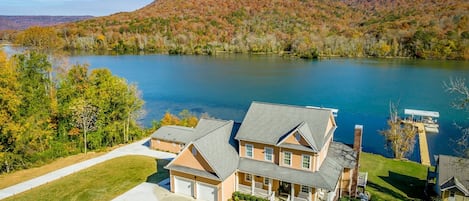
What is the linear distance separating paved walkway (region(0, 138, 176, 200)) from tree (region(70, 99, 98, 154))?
3619 millimetres

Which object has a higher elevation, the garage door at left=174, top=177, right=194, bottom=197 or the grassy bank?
the garage door at left=174, top=177, right=194, bottom=197

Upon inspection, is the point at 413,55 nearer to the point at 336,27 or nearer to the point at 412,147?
the point at 336,27

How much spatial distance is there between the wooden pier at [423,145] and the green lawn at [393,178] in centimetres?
275

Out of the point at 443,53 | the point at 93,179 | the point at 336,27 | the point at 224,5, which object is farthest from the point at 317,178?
the point at 224,5

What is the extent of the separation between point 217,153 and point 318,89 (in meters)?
46.1

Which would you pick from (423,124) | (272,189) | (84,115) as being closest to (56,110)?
(84,115)

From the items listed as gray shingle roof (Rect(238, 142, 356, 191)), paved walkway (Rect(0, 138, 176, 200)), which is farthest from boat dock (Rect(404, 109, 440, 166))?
paved walkway (Rect(0, 138, 176, 200))

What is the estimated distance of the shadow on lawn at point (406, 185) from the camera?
21.3 meters

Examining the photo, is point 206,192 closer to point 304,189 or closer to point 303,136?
point 304,189

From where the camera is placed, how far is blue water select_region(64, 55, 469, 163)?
43625 millimetres

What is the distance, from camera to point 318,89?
6159 centimetres

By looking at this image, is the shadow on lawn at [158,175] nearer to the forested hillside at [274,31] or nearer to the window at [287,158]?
the window at [287,158]

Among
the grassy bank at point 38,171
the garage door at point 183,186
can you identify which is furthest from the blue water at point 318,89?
the garage door at point 183,186

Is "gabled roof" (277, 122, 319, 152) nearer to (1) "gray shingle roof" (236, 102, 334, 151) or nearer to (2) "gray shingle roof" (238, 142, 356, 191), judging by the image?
(1) "gray shingle roof" (236, 102, 334, 151)
